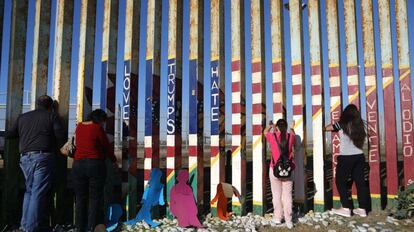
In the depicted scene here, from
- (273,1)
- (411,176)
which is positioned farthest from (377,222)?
(273,1)

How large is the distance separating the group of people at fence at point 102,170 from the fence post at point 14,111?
14.3 inches

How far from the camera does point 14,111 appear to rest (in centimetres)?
526

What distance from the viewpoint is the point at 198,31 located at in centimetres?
592

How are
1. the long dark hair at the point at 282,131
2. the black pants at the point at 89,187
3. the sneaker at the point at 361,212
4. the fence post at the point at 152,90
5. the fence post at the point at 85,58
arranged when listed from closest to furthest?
the black pants at the point at 89,187
the long dark hair at the point at 282,131
the sneaker at the point at 361,212
the fence post at the point at 85,58
the fence post at the point at 152,90

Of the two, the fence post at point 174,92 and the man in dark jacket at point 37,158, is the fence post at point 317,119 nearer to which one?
the fence post at point 174,92

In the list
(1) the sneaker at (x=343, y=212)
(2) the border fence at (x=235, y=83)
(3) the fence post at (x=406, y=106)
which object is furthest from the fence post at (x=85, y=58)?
(3) the fence post at (x=406, y=106)

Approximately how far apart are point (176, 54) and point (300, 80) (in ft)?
6.45

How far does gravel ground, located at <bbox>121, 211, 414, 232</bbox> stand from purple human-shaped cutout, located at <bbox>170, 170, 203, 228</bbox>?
0.46 ft

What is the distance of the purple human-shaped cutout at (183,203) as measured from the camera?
5180mm

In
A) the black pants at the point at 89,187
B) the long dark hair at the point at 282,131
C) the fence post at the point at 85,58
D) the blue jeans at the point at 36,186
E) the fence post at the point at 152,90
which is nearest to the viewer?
the blue jeans at the point at 36,186

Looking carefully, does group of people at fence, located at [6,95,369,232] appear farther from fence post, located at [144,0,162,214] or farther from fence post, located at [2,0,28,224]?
fence post, located at [2,0,28,224]

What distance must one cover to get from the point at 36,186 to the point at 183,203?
1974 mm

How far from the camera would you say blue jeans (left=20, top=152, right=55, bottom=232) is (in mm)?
4539

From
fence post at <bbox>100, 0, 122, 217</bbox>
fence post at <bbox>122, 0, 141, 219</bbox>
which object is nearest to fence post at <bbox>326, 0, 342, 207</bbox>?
fence post at <bbox>122, 0, 141, 219</bbox>
